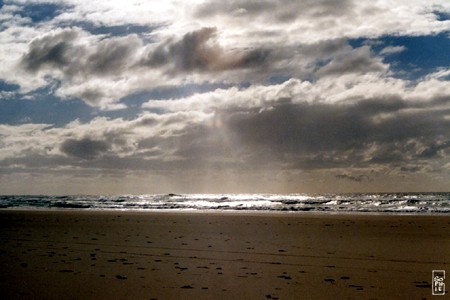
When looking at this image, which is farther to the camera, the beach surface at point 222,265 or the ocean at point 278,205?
the ocean at point 278,205

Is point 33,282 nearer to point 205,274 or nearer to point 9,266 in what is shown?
point 9,266

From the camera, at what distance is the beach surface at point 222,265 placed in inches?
336

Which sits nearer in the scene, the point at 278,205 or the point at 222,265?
the point at 222,265

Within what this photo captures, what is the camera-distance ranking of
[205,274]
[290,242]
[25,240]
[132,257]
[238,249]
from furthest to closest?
[25,240] < [290,242] < [238,249] < [132,257] < [205,274]

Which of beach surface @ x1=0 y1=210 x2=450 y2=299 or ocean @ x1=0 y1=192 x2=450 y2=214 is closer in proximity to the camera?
beach surface @ x1=0 y1=210 x2=450 y2=299

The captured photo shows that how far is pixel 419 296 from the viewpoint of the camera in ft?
26.8

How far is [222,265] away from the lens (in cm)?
1106

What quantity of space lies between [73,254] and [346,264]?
8.23 metres

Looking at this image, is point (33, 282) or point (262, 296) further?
point (33, 282)

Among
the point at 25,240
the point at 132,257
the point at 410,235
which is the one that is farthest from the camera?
the point at 410,235

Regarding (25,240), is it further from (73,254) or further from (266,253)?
(266,253)

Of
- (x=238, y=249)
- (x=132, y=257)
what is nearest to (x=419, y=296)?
(x=238, y=249)

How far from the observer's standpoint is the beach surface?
8.52 m

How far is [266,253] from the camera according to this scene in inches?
509
